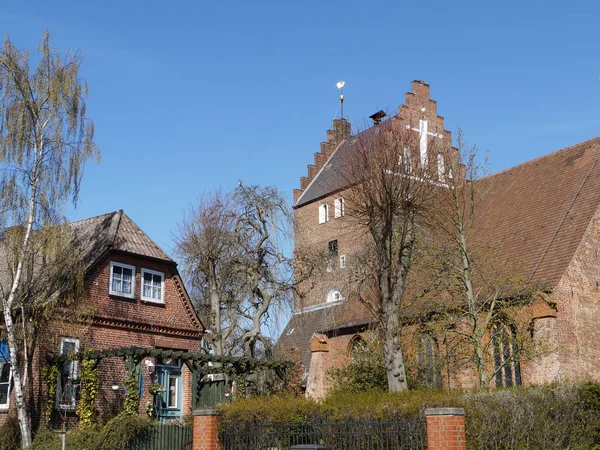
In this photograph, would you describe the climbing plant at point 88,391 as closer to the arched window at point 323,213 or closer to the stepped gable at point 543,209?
the stepped gable at point 543,209

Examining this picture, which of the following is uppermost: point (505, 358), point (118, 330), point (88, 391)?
point (118, 330)

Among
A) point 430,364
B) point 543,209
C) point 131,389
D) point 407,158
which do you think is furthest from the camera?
point 543,209

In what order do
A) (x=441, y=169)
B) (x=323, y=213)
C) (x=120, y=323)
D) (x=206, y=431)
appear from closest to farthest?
(x=206, y=431) → (x=441, y=169) → (x=120, y=323) → (x=323, y=213)

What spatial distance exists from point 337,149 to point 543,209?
1825 cm

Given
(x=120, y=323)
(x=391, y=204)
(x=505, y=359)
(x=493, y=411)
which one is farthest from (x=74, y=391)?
(x=505, y=359)

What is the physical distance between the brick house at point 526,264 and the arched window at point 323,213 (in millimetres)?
58

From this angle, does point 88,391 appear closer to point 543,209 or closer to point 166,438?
point 166,438

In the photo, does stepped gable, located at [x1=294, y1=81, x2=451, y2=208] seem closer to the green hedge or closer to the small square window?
the small square window

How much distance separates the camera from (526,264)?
27.1m

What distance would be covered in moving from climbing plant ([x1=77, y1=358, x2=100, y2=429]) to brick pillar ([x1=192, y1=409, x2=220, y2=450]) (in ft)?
21.3

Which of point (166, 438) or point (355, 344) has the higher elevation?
point (355, 344)

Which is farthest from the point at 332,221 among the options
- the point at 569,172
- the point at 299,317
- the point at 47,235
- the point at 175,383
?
the point at 47,235

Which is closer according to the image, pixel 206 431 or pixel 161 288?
pixel 206 431

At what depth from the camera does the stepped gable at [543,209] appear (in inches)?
1046
